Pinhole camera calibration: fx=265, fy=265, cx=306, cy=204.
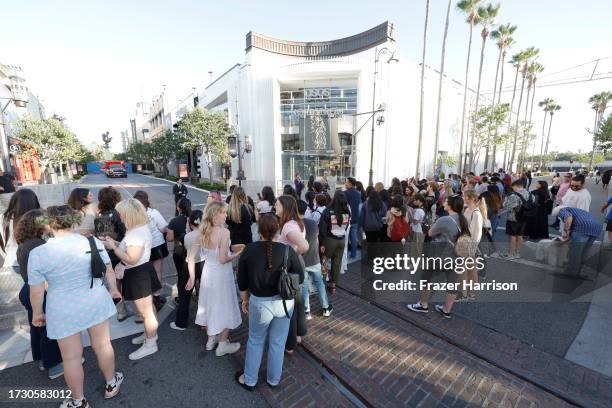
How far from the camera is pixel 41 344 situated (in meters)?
2.88

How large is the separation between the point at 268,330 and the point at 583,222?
18.9 feet

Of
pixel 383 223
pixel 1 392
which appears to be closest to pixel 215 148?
pixel 383 223

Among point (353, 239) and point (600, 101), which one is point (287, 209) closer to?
point (353, 239)

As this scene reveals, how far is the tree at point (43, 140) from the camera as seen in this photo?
20906mm

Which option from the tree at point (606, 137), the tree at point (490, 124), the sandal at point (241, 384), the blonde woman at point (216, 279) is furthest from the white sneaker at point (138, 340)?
the tree at point (490, 124)

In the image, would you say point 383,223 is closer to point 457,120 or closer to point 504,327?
point 504,327

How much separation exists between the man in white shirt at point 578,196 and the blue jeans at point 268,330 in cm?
677

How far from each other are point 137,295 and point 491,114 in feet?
108

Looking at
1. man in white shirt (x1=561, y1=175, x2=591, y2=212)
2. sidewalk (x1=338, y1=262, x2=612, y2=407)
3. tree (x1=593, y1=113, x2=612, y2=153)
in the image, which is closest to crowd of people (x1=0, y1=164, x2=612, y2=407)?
sidewalk (x1=338, y1=262, x2=612, y2=407)

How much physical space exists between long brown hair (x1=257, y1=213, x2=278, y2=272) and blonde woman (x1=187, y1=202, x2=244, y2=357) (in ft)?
2.41

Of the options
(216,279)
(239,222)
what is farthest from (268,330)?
(239,222)

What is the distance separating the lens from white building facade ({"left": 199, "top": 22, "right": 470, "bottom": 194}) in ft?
71.5

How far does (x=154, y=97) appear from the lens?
55688 millimetres

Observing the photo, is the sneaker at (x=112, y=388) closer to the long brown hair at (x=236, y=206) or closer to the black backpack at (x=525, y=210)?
the long brown hair at (x=236, y=206)
